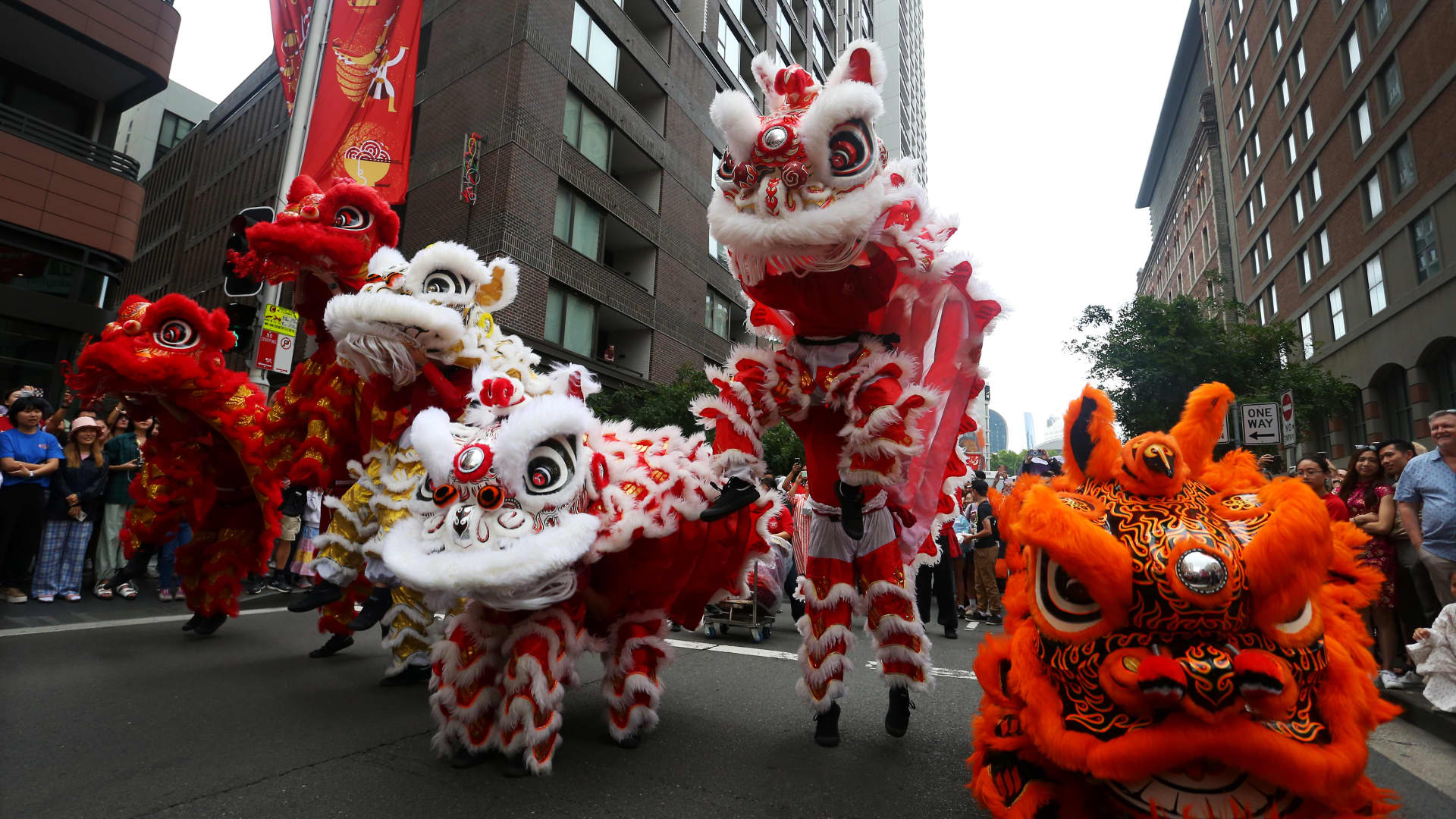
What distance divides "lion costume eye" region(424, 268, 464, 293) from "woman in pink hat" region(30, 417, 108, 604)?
16.0ft

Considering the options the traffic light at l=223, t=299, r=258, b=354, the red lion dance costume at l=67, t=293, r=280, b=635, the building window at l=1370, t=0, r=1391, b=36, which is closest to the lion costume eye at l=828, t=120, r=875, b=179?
the red lion dance costume at l=67, t=293, r=280, b=635

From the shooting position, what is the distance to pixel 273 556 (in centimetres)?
802

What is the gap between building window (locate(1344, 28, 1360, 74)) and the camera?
1888cm

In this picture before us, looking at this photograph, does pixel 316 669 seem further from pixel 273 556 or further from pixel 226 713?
pixel 273 556

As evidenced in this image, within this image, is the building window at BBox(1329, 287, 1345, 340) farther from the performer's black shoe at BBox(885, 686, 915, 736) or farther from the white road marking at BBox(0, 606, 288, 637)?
the white road marking at BBox(0, 606, 288, 637)

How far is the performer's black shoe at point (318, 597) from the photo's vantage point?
351 cm

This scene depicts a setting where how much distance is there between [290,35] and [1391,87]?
23235 millimetres

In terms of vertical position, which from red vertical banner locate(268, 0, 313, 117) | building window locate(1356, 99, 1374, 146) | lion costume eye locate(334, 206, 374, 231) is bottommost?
lion costume eye locate(334, 206, 374, 231)

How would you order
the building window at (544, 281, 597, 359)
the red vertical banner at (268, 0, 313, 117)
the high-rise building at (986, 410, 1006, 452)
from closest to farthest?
the red vertical banner at (268, 0, 313, 117) < the building window at (544, 281, 597, 359) < the high-rise building at (986, 410, 1006, 452)

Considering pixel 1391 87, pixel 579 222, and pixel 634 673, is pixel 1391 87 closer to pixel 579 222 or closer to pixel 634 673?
pixel 579 222

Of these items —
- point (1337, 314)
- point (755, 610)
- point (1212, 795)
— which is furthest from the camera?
point (1337, 314)

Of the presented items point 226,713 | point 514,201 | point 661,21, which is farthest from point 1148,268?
point 226,713

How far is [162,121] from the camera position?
102ft

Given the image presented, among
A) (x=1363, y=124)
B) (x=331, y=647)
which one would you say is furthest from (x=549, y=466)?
(x=1363, y=124)
